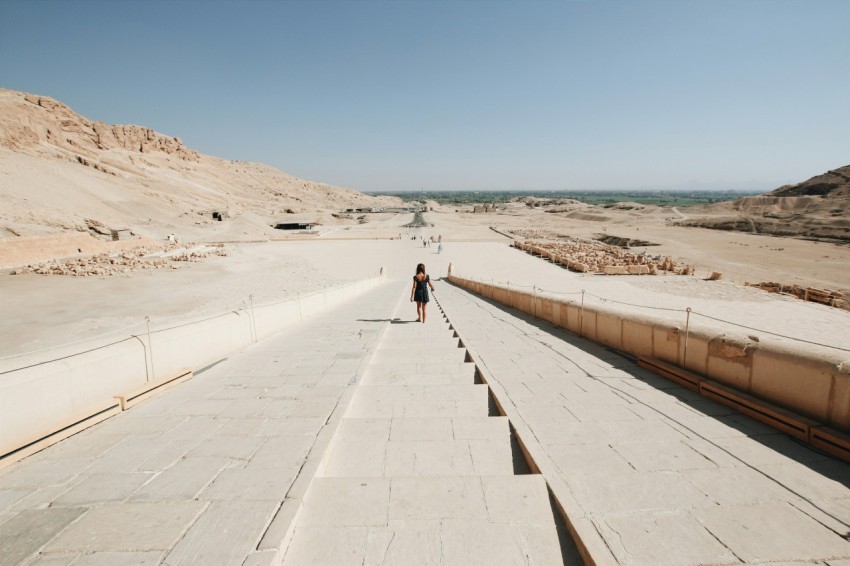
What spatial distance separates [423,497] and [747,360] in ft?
11.5

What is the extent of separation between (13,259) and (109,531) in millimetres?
28452

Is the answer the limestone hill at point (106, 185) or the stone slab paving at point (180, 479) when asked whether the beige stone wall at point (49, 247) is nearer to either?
the limestone hill at point (106, 185)

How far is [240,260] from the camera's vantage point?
103 ft

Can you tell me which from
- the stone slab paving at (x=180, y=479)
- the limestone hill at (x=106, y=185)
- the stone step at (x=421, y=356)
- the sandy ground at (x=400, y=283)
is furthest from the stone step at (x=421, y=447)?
the limestone hill at (x=106, y=185)

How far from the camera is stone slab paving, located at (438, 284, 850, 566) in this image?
6.84 ft

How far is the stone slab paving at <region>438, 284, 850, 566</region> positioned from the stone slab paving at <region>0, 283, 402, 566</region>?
171 cm

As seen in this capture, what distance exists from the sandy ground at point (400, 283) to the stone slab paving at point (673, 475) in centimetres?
157

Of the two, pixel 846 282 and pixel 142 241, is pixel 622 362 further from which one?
pixel 142 241

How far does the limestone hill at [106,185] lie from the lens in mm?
34062

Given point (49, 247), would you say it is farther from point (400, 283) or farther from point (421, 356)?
point (421, 356)

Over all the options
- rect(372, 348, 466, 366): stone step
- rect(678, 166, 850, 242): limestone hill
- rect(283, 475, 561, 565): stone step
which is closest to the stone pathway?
rect(283, 475, 561, 565): stone step

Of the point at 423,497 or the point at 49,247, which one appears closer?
the point at 423,497

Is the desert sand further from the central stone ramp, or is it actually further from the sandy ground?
the central stone ramp

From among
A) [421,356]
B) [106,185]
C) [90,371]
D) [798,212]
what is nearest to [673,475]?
[421,356]
